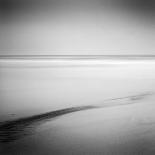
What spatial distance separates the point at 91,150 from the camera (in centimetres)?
69

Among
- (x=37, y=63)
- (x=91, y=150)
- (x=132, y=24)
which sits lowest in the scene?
(x=91, y=150)

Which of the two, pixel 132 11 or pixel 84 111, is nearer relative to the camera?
pixel 84 111

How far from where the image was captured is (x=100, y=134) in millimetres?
783

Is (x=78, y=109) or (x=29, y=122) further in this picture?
(x=78, y=109)

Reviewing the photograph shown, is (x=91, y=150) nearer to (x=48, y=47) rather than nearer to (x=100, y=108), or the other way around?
(x=100, y=108)

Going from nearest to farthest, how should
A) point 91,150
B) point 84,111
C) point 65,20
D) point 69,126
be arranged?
1. point 91,150
2. point 69,126
3. point 84,111
4. point 65,20

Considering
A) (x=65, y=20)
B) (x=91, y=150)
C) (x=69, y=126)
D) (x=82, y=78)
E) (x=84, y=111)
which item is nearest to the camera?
(x=91, y=150)

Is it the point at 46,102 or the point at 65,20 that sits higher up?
the point at 65,20

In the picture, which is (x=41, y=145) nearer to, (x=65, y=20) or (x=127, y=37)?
(x=65, y=20)

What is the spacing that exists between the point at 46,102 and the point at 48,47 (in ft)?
A: 0.88

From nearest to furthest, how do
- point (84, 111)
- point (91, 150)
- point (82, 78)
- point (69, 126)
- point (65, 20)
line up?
point (91, 150) → point (69, 126) → point (84, 111) → point (65, 20) → point (82, 78)

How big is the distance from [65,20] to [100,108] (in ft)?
1.39

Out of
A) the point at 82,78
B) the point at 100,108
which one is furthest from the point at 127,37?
the point at 100,108

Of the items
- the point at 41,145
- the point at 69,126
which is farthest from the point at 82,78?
the point at 41,145
